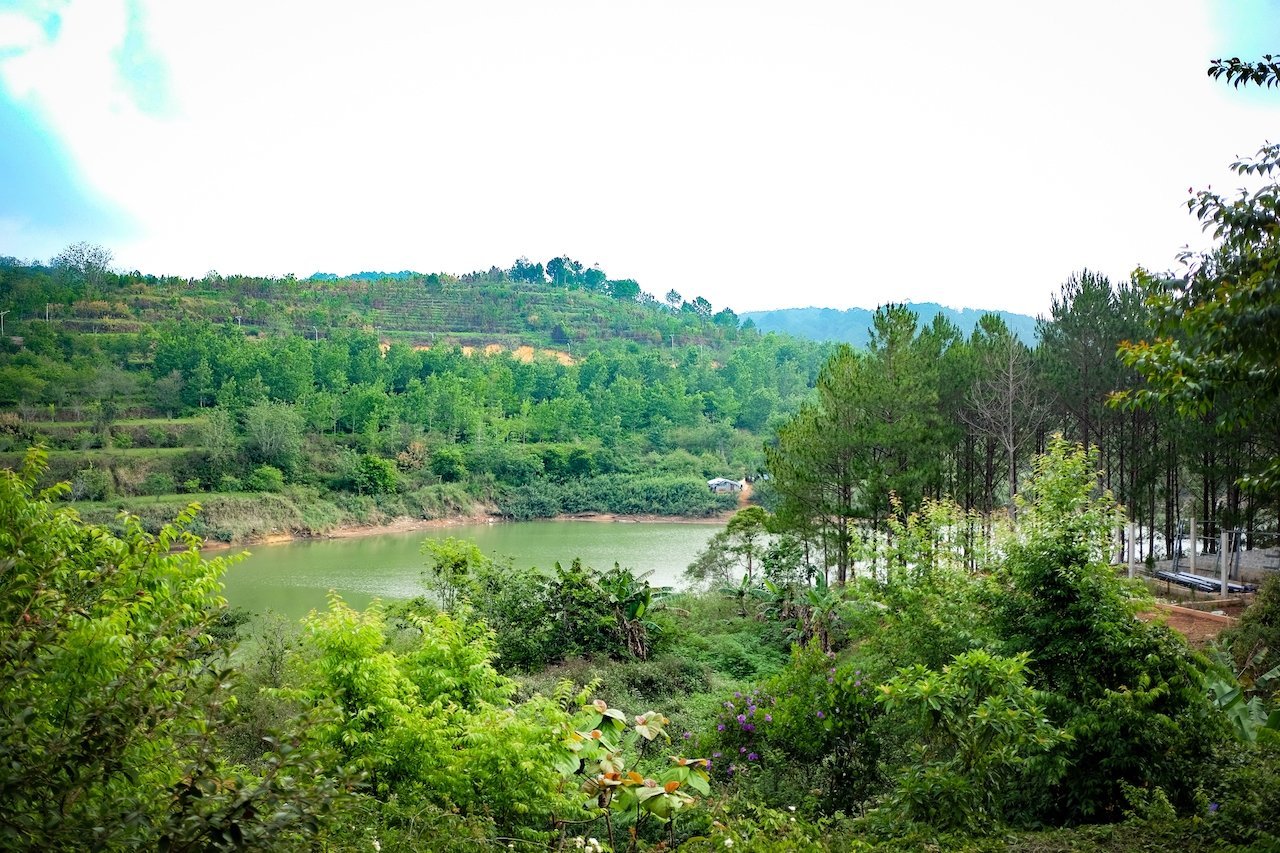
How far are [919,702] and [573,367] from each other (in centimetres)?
6119

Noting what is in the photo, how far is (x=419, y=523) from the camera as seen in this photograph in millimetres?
42156

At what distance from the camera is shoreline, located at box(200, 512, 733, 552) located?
35.2 metres

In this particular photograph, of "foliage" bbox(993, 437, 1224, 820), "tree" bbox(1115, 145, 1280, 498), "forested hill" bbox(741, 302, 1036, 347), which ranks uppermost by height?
"forested hill" bbox(741, 302, 1036, 347)

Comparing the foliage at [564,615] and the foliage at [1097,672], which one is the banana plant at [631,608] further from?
the foliage at [1097,672]

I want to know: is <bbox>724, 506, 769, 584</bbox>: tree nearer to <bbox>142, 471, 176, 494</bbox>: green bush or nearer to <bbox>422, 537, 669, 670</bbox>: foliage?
<bbox>422, 537, 669, 670</bbox>: foliage

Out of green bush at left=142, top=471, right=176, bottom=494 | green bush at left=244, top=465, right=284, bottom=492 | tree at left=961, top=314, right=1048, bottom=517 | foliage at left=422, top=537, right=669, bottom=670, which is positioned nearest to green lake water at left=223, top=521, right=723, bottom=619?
green bush at left=244, top=465, right=284, bottom=492

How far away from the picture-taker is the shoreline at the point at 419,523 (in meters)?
35.2

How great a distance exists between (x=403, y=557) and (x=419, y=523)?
10.9 meters

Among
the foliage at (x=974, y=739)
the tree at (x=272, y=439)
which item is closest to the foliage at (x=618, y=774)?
the foliage at (x=974, y=739)

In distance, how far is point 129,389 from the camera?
4438cm

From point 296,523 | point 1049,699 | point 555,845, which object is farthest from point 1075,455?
point 296,523

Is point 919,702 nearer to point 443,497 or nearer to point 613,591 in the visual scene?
point 613,591

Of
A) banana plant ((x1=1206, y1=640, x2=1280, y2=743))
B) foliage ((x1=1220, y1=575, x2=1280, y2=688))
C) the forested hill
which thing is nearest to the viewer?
banana plant ((x1=1206, y1=640, x2=1280, y2=743))

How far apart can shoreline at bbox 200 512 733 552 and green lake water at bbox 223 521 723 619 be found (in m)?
0.47
